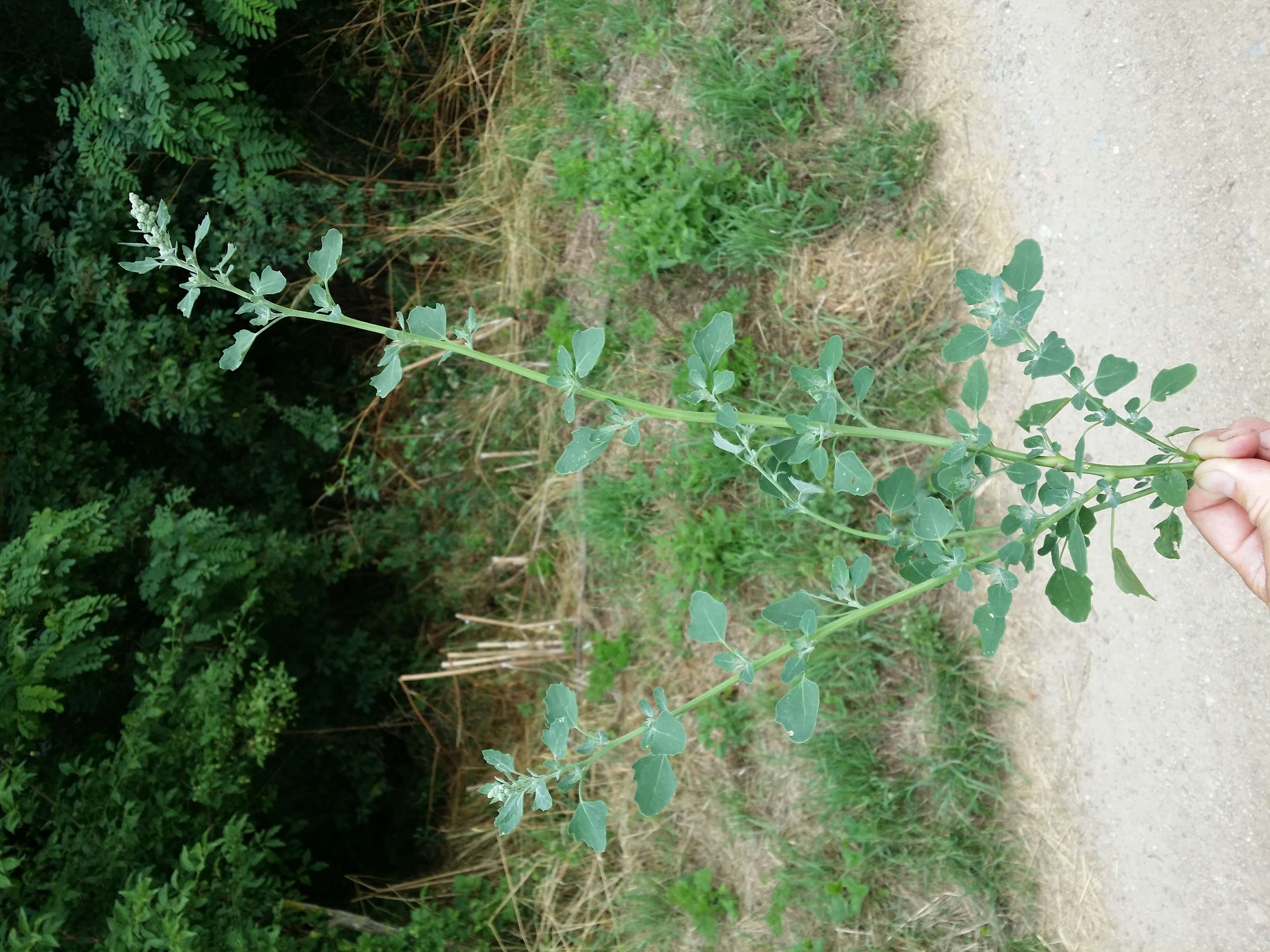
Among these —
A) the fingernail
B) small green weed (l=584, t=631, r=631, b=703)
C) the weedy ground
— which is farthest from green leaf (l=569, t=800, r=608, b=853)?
small green weed (l=584, t=631, r=631, b=703)

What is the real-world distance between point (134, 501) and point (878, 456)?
9.61 feet

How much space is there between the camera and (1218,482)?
1.52 m

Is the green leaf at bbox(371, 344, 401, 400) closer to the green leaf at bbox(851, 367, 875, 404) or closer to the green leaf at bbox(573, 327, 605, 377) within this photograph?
the green leaf at bbox(573, 327, 605, 377)

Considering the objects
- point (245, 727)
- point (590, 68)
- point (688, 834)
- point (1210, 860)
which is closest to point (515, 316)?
point (590, 68)

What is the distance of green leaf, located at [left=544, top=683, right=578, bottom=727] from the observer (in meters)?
1.29

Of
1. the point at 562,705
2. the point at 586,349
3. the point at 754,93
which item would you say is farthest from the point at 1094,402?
the point at 754,93

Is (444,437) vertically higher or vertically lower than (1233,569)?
lower

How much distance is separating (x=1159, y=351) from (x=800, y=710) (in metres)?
1.96

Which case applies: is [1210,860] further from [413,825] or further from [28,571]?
[28,571]

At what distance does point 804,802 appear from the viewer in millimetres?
3301

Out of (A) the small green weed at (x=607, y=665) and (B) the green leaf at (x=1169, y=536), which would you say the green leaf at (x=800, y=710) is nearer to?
(B) the green leaf at (x=1169, y=536)

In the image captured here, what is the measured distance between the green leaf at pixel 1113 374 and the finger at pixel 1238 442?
317mm

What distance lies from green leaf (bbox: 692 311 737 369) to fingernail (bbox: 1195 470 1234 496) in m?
0.81

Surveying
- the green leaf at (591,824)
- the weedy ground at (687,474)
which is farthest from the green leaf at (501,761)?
the weedy ground at (687,474)
